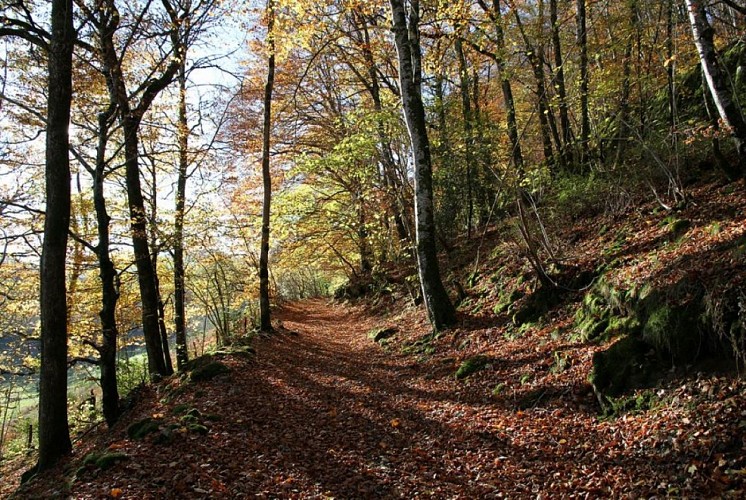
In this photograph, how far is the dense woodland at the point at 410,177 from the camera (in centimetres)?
580

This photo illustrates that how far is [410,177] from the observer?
12164mm

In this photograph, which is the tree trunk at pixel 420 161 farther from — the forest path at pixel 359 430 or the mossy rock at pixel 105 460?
the mossy rock at pixel 105 460

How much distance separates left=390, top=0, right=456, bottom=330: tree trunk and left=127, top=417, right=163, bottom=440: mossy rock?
556cm

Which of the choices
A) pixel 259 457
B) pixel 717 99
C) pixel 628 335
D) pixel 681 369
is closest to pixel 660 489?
pixel 681 369

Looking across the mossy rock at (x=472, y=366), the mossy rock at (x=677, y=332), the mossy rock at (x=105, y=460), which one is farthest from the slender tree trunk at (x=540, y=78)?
the mossy rock at (x=105, y=460)

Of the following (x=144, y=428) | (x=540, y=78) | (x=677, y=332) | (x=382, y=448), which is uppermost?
(x=540, y=78)

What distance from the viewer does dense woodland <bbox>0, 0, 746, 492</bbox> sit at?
19.0 ft

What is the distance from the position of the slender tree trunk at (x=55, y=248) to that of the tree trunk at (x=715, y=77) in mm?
9152

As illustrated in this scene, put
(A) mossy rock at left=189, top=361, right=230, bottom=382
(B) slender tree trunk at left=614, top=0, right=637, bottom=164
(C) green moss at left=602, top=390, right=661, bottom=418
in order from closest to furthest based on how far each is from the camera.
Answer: (C) green moss at left=602, top=390, right=661, bottom=418 → (A) mossy rock at left=189, top=361, right=230, bottom=382 → (B) slender tree trunk at left=614, top=0, right=637, bottom=164

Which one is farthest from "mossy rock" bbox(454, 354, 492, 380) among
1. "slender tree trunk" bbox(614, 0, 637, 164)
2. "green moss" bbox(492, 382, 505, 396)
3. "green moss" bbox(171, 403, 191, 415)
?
"slender tree trunk" bbox(614, 0, 637, 164)

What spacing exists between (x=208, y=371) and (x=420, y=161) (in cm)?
605

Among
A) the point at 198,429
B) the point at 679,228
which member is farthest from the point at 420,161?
the point at 198,429

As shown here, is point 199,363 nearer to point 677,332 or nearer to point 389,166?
point 389,166

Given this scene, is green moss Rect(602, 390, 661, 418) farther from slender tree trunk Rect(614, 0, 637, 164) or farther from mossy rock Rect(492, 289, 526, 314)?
slender tree trunk Rect(614, 0, 637, 164)
